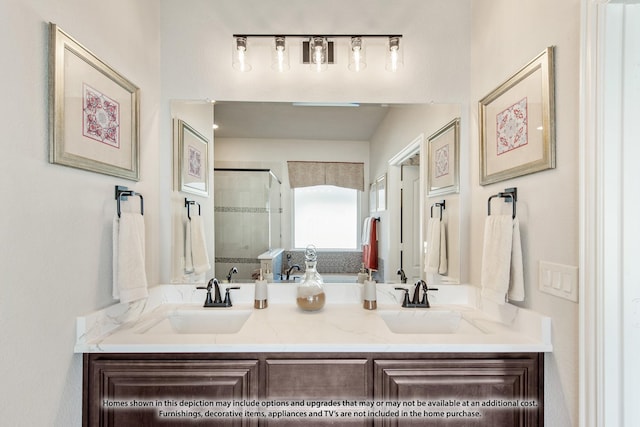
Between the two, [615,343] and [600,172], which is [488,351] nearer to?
[615,343]

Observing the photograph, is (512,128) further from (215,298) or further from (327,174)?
(215,298)

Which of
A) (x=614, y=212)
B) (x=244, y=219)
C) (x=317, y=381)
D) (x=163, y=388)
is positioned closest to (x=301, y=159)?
(x=244, y=219)

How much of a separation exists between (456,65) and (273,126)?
1062 millimetres

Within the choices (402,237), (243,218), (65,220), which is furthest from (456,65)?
(65,220)

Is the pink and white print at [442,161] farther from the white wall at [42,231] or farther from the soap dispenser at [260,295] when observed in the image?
the white wall at [42,231]

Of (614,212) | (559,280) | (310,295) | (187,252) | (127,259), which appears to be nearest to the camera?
(614,212)

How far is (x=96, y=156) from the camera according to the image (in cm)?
135

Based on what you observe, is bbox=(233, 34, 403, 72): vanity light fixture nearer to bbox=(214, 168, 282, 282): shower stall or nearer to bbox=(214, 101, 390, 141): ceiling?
bbox=(214, 101, 390, 141): ceiling

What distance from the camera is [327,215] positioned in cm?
A: 199

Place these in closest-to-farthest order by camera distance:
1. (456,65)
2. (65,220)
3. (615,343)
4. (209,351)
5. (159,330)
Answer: (615,343)
(65,220)
(209,351)
(159,330)
(456,65)

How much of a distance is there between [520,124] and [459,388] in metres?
1.08

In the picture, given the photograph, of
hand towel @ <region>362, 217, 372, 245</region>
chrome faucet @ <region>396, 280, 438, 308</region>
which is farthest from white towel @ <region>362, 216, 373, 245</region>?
chrome faucet @ <region>396, 280, 438, 308</region>

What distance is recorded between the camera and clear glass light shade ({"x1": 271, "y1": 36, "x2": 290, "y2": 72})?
181cm

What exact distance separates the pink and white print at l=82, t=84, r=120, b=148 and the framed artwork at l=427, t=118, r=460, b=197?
5.07ft
